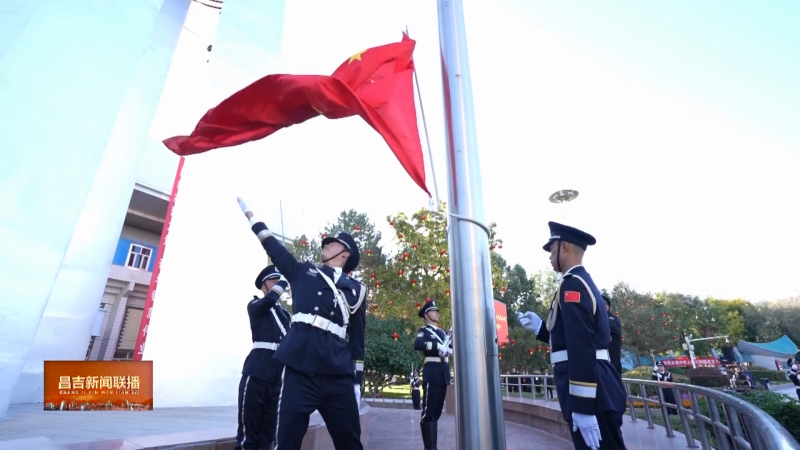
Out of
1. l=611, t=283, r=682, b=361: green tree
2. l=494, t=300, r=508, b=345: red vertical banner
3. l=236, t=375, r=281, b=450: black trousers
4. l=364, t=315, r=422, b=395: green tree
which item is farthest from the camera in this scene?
l=611, t=283, r=682, b=361: green tree

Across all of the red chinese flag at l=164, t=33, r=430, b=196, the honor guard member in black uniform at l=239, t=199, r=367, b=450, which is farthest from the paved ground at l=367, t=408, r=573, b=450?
the red chinese flag at l=164, t=33, r=430, b=196

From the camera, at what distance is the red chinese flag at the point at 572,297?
265cm

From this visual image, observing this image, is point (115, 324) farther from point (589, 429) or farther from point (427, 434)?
point (589, 429)

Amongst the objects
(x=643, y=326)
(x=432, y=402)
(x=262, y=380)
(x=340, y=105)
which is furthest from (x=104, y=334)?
(x=643, y=326)

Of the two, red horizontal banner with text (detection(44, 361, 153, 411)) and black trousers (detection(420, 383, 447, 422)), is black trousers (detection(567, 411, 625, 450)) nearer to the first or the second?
black trousers (detection(420, 383, 447, 422))

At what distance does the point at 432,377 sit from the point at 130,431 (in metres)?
3.61

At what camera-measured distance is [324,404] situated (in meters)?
2.80

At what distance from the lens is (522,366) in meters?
26.0

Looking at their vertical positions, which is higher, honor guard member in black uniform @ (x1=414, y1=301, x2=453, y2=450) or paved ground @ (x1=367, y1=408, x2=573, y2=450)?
honor guard member in black uniform @ (x1=414, y1=301, x2=453, y2=450)

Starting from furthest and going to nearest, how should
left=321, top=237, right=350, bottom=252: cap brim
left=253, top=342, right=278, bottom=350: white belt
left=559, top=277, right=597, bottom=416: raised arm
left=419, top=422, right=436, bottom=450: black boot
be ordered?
left=419, top=422, right=436, bottom=450: black boot, left=253, top=342, right=278, bottom=350: white belt, left=321, top=237, right=350, bottom=252: cap brim, left=559, top=277, right=597, bottom=416: raised arm

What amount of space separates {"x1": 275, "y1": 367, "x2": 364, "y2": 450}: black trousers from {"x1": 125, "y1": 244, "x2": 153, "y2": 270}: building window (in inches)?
805

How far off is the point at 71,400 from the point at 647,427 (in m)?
8.21

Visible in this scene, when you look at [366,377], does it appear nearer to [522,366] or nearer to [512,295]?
[522,366]

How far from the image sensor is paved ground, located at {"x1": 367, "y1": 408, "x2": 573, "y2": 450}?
20.9 feet
